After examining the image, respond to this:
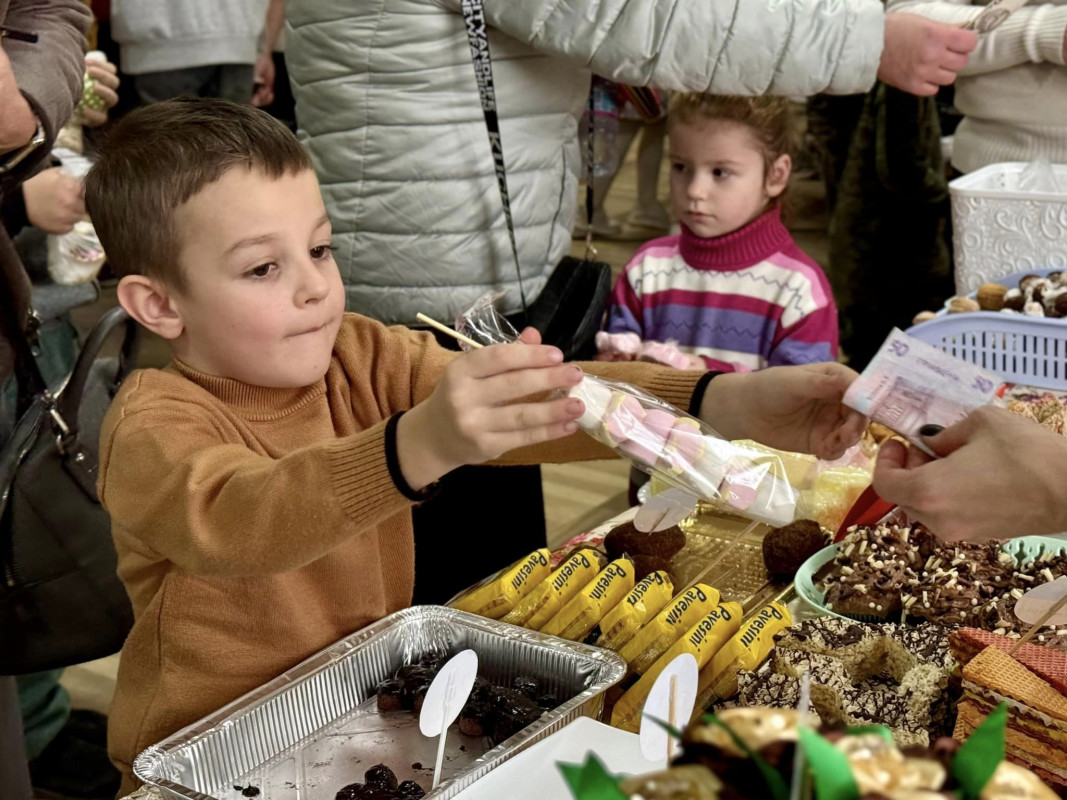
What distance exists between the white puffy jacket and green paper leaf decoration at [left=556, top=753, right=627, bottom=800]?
71.3 inches

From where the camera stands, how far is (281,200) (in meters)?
1.49

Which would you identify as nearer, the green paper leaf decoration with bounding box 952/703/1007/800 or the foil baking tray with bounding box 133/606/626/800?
the green paper leaf decoration with bounding box 952/703/1007/800

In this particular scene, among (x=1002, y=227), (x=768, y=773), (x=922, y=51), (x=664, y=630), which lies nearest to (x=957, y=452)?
(x=664, y=630)

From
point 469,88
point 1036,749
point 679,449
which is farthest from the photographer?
point 469,88

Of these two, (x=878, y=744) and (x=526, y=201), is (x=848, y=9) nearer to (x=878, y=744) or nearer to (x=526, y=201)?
(x=526, y=201)

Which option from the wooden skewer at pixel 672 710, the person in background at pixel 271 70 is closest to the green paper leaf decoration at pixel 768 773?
the wooden skewer at pixel 672 710

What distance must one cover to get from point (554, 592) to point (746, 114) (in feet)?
5.54

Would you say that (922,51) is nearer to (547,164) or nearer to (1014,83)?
(1014,83)

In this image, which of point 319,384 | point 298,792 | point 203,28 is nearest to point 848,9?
point 319,384

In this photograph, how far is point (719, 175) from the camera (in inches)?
119

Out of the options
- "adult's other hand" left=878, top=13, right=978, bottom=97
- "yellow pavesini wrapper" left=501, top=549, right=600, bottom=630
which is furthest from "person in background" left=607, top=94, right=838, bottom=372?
Answer: "yellow pavesini wrapper" left=501, top=549, right=600, bottom=630

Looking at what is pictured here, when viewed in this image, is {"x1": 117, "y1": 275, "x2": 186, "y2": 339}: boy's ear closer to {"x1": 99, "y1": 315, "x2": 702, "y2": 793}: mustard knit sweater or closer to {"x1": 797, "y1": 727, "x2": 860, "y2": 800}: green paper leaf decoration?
{"x1": 99, "y1": 315, "x2": 702, "y2": 793}: mustard knit sweater

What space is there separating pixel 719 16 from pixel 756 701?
1.47 meters

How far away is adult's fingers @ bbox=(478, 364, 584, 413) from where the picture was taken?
3.88 feet
